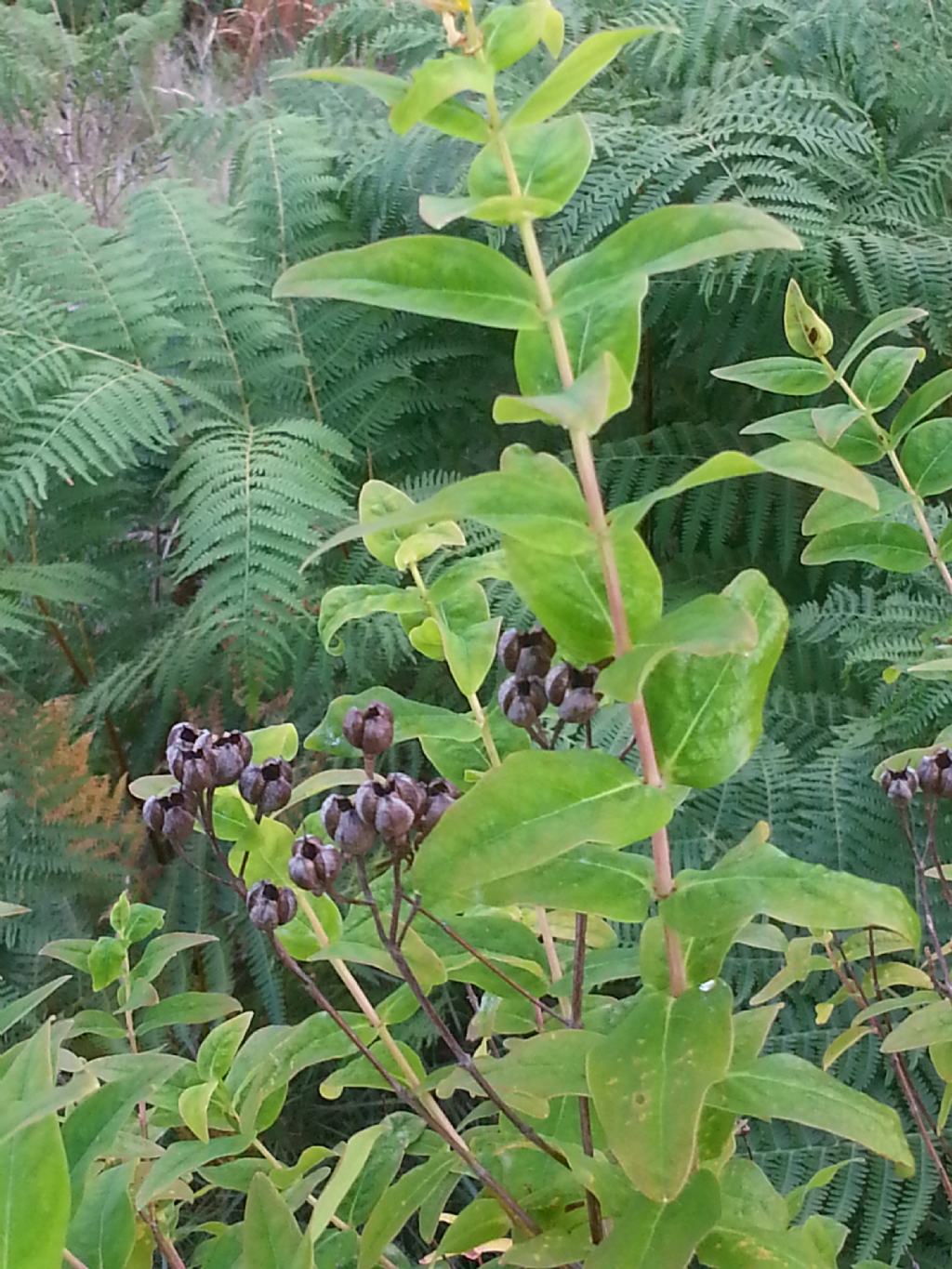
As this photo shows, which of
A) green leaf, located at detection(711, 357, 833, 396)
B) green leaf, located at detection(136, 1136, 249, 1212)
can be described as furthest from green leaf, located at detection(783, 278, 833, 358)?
green leaf, located at detection(136, 1136, 249, 1212)

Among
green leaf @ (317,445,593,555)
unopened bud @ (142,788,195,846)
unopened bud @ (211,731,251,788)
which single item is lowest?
unopened bud @ (142,788,195,846)

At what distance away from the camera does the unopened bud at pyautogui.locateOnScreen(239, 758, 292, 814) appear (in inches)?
13.4

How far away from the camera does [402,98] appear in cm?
26

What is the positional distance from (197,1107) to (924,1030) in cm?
26

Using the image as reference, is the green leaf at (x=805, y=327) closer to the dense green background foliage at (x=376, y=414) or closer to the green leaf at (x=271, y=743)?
the green leaf at (x=271, y=743)

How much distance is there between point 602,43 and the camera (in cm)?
25

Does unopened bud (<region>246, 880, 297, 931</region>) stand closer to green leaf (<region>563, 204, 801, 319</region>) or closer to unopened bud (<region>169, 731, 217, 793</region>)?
unopened bud (<region>169, 731, 217, 793</region>)

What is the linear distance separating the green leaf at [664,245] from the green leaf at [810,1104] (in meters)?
0.21

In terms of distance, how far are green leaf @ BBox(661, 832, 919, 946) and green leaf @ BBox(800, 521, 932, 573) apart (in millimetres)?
196

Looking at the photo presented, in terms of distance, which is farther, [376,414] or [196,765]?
[376,414]

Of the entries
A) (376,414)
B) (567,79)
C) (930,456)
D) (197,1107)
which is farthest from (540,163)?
(376,414)

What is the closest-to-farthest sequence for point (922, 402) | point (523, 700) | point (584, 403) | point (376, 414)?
point (584, 403) < point (523, 700) < point (922, 402) < point (376, 414)

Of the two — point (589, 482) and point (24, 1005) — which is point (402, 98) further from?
point (24, 1005)

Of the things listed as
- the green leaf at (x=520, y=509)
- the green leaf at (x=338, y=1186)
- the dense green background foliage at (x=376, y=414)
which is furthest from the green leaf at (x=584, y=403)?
the dense green background foliage at (x=376, y=414)
